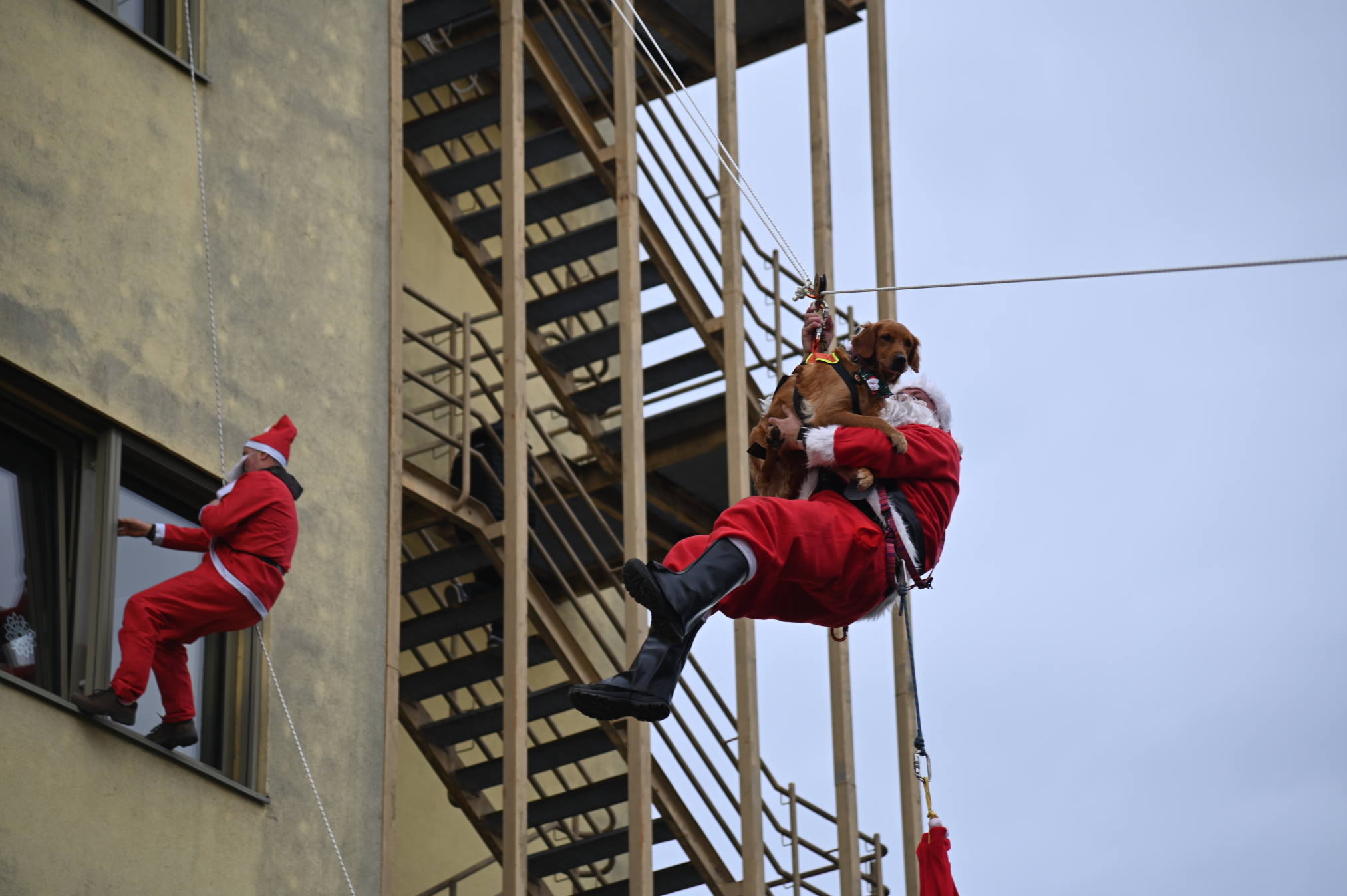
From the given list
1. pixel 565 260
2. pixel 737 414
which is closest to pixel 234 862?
pixel 737 414

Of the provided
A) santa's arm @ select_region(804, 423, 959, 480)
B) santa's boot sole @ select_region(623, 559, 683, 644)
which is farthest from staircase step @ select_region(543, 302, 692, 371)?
santa's boot sole @ select_region(623, 559, 683, 644)

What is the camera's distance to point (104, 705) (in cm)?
1127

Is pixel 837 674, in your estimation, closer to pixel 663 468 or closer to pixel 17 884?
pixel 663 468

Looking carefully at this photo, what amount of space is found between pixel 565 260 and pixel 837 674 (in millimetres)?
3674

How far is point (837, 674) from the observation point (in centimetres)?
1694

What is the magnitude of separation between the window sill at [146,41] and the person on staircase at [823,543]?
464cm

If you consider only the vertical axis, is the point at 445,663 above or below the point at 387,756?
above

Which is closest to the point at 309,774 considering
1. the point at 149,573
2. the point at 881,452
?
the point at 149,573

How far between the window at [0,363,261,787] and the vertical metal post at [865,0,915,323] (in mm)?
6855

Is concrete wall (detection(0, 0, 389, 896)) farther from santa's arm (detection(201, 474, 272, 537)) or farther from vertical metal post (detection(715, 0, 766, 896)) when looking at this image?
vertical metal post (detection(715, 0, 766, 896))

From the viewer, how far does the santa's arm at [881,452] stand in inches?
375

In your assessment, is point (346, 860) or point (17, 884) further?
point (346, 860)

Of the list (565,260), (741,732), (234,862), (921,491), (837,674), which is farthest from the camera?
(565,260)

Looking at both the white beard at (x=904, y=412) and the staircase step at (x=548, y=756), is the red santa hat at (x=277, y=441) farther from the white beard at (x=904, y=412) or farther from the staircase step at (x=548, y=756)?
the staircase step at (x=548, y=756)
